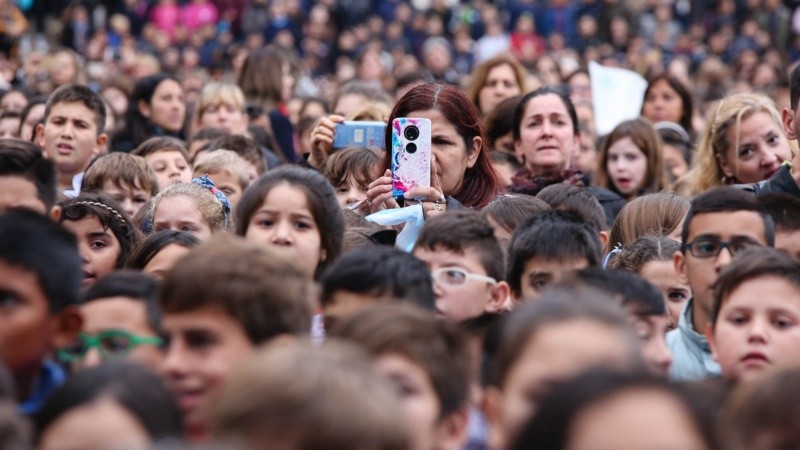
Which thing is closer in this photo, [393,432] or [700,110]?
[393,432]

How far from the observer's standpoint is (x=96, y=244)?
6.43 meters

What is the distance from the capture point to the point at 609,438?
109 inches

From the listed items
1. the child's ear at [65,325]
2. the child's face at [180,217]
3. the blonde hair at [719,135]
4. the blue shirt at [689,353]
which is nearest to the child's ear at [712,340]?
the blue shirt at [689,353]

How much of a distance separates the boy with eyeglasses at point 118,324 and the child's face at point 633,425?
1.65 m

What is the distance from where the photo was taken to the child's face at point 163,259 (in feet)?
18.3

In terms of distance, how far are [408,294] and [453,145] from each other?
6.64 ft

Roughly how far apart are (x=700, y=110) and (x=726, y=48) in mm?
8455

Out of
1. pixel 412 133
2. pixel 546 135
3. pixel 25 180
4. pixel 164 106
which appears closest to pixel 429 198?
pixel 412 133

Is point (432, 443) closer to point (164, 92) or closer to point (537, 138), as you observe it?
point (537, 138)

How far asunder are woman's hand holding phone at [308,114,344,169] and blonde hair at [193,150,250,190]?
23.8 inches

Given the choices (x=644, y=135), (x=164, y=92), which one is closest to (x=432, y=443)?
(x=644, y=135)

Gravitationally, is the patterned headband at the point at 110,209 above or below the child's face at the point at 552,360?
below

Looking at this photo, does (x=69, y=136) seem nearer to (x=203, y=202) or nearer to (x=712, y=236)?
(x=203, y=202)

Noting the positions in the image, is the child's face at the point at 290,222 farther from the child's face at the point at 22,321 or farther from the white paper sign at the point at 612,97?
the white paper sign at the point at 612,97
